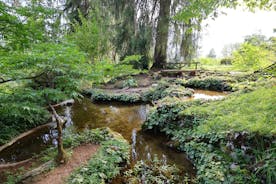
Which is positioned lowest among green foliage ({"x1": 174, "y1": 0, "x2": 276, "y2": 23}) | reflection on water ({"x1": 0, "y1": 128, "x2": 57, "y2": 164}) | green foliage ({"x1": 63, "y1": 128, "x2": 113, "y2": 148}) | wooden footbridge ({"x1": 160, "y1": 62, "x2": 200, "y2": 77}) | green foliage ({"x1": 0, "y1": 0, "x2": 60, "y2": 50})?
reflection on water ({"x1": 0, "y1": 128, "x2": 57, "y2": 164})

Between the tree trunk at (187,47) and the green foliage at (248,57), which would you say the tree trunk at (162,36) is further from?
the green foliage at (248,57)

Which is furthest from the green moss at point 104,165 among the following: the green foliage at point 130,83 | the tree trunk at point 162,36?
the tree trunk at point 162,36

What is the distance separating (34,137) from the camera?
5.64 metres

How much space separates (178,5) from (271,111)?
934 centimetres

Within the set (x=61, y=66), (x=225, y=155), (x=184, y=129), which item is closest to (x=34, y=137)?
→ (x=61, y=66)

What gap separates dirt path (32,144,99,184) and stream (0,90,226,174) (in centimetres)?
101

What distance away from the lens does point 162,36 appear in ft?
39.5

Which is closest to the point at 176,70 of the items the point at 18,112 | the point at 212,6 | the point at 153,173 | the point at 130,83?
the point at 130,83

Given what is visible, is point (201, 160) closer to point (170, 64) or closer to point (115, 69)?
point (115, 69)

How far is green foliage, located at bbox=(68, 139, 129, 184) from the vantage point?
3273 millimetres

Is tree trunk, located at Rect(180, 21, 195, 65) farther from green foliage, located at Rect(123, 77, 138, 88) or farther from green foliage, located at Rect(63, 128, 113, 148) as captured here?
green foliage, located at Rect(63, 128, 113, 148)

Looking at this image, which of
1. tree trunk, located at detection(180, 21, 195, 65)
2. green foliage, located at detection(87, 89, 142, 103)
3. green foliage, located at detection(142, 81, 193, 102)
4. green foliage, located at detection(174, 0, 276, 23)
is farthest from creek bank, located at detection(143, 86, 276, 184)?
tree trunk, located at detection(180, 21, 195, 65)

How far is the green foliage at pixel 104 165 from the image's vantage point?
3.27 meters

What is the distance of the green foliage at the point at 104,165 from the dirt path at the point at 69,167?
0.52ft
